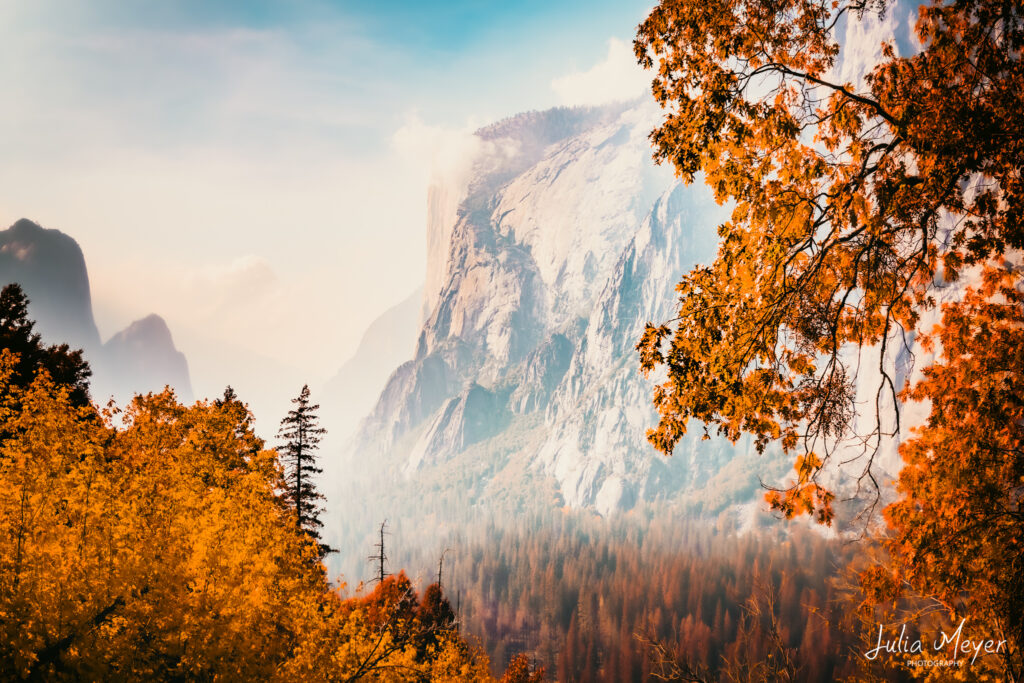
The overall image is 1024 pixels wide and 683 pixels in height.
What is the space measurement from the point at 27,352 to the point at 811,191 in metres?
36.3

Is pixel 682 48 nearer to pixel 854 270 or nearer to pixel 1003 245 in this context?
pixel 854 270

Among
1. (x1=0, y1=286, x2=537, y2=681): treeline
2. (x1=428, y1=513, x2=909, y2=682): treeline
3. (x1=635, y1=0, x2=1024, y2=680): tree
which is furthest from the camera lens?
(x1=428, y1=513, x2=909, y2=682): treeline

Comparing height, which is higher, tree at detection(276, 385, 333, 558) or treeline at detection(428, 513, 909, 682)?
tree at detection(276, 385, 333, 558)

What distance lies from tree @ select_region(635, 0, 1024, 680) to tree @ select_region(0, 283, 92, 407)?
32.1 m

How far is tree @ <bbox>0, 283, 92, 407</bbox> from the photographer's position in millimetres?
27406

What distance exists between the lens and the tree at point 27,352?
2741 cm

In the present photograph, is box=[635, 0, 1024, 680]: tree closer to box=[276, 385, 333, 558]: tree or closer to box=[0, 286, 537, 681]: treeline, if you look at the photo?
box=[0, 286, 537, 681]: treeline

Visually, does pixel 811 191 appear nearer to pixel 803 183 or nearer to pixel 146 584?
pixel 803 183

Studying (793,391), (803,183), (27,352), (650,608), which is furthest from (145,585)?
(650,608)

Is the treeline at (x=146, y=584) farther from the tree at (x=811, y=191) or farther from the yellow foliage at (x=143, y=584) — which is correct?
the tree at (x=811, y=191)

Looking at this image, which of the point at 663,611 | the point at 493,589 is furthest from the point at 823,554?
the point at 493,589

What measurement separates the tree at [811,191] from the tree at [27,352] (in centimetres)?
3207

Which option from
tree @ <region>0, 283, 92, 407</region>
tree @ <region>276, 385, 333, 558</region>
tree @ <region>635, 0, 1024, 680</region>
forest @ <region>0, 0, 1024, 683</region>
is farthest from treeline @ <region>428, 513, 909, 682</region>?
tree @ <region>635, 0, 1024, 680</region>

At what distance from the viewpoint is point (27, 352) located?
A: 94.1 ft
